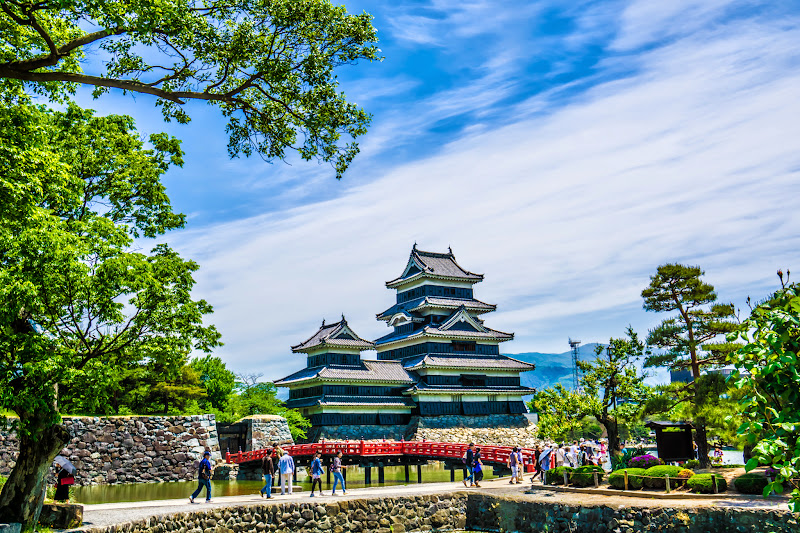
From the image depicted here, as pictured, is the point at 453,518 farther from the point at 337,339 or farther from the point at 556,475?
the point at 337,339

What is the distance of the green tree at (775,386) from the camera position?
14.1 ft

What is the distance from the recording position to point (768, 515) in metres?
15.4

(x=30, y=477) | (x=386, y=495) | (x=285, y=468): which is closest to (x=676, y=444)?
(x=386, y=495)

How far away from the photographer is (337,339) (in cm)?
4894

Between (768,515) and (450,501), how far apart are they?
34.3 ft

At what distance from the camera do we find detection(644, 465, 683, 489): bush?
64.3 ft

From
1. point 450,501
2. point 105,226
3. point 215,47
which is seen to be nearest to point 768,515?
point 450,501

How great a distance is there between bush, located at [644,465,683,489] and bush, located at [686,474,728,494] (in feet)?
2.14

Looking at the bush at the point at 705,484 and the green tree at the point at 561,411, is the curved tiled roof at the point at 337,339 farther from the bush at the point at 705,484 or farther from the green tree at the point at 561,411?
the bush at the point at 705,484

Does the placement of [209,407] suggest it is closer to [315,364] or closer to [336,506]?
[315,364]

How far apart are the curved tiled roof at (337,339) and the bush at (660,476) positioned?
102 ft

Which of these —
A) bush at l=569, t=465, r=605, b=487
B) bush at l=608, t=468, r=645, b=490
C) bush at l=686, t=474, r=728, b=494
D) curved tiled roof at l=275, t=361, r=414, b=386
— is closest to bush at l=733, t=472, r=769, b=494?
bush at l=686, t=474, r=728, b=494

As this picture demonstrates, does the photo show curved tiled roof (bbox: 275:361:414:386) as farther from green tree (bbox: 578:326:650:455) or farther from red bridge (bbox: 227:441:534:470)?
green tree (bbox: 578:326:650:455)

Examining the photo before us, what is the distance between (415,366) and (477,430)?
7.43 metres
